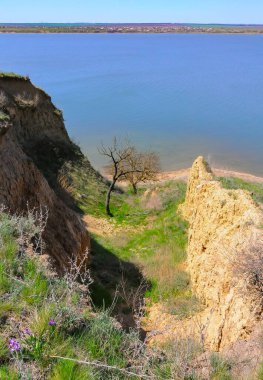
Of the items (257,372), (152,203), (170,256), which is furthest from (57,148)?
(257,372)

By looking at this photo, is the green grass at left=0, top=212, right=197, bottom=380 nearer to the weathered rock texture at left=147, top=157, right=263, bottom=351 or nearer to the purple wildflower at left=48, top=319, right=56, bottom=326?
the purple wildflower at left=48, top=319, right=56, bottom=326

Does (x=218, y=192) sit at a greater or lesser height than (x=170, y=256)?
Result: greater

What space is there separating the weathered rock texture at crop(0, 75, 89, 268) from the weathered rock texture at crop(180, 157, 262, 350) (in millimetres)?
3722

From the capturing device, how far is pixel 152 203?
2348cm

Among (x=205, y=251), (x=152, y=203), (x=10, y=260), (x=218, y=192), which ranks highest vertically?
(x=10, y=260)

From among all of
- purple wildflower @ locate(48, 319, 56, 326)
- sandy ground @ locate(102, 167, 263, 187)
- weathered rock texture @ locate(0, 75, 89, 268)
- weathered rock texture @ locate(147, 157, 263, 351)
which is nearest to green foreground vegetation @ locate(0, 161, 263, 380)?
purple wildflower @ locate(48, 319, 56, 326)

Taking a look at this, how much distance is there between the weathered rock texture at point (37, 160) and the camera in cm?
1110

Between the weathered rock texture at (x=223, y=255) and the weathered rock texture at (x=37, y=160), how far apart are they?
12.2 feet

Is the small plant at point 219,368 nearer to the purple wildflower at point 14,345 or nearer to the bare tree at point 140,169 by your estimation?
the purple wildflower at point 14,345

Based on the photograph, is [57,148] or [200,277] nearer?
[200,277]

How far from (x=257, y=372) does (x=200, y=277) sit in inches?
296

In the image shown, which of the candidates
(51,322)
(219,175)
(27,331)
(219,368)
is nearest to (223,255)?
(219,368)

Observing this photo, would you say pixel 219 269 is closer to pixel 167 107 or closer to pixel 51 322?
pixel 51 322

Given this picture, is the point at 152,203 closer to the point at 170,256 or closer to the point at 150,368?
the point at 170,256
